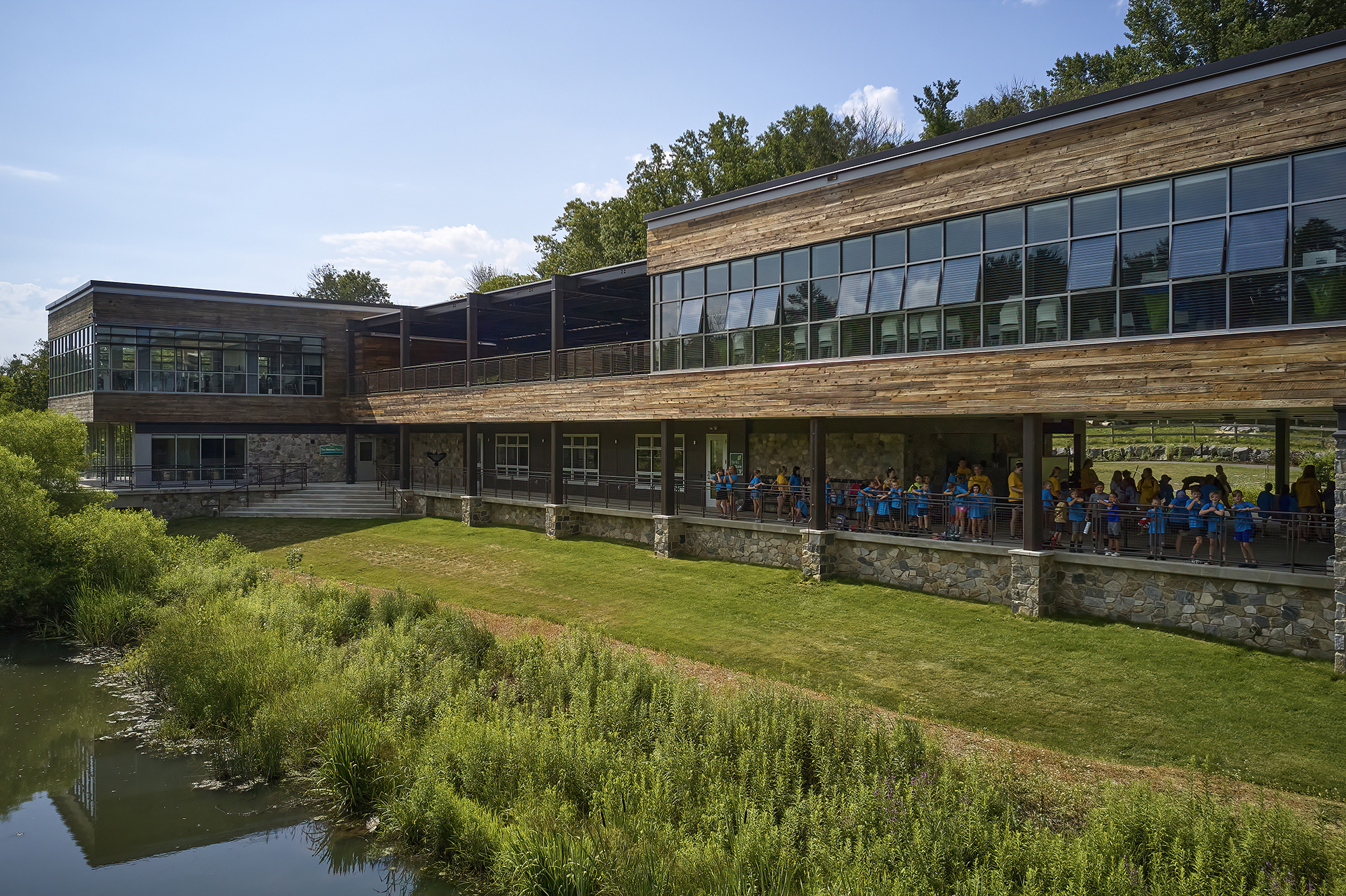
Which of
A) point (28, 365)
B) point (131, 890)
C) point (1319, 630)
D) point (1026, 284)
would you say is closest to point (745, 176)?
point (1026, 284)

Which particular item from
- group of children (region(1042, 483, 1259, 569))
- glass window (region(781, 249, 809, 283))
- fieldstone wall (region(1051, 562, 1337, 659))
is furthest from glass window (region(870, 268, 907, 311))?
fieldstone wall (region(1051, 562, 1337, 659))

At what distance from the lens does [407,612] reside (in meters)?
15.9

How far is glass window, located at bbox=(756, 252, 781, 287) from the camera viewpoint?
1912cm

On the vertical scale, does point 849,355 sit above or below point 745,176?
below

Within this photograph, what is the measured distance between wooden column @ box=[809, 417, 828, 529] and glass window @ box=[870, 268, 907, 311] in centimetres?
274

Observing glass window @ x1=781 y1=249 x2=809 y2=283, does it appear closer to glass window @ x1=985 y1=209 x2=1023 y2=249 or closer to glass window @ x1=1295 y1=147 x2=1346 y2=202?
glass window @ x1=985 y1=209 x2=1023 y2=249

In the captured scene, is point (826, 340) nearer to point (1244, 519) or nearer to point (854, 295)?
point (854, 295)

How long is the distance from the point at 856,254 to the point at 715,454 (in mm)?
8228

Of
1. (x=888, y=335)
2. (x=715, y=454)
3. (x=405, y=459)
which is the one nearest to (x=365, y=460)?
(x=405, y=459)

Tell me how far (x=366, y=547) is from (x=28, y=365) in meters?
40.4

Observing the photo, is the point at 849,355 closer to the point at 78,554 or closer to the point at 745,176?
the point at 78,554

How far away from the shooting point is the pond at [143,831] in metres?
8.66

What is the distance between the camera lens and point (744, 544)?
2002cm

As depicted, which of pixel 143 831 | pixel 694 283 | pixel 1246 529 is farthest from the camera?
pixel 694 283
